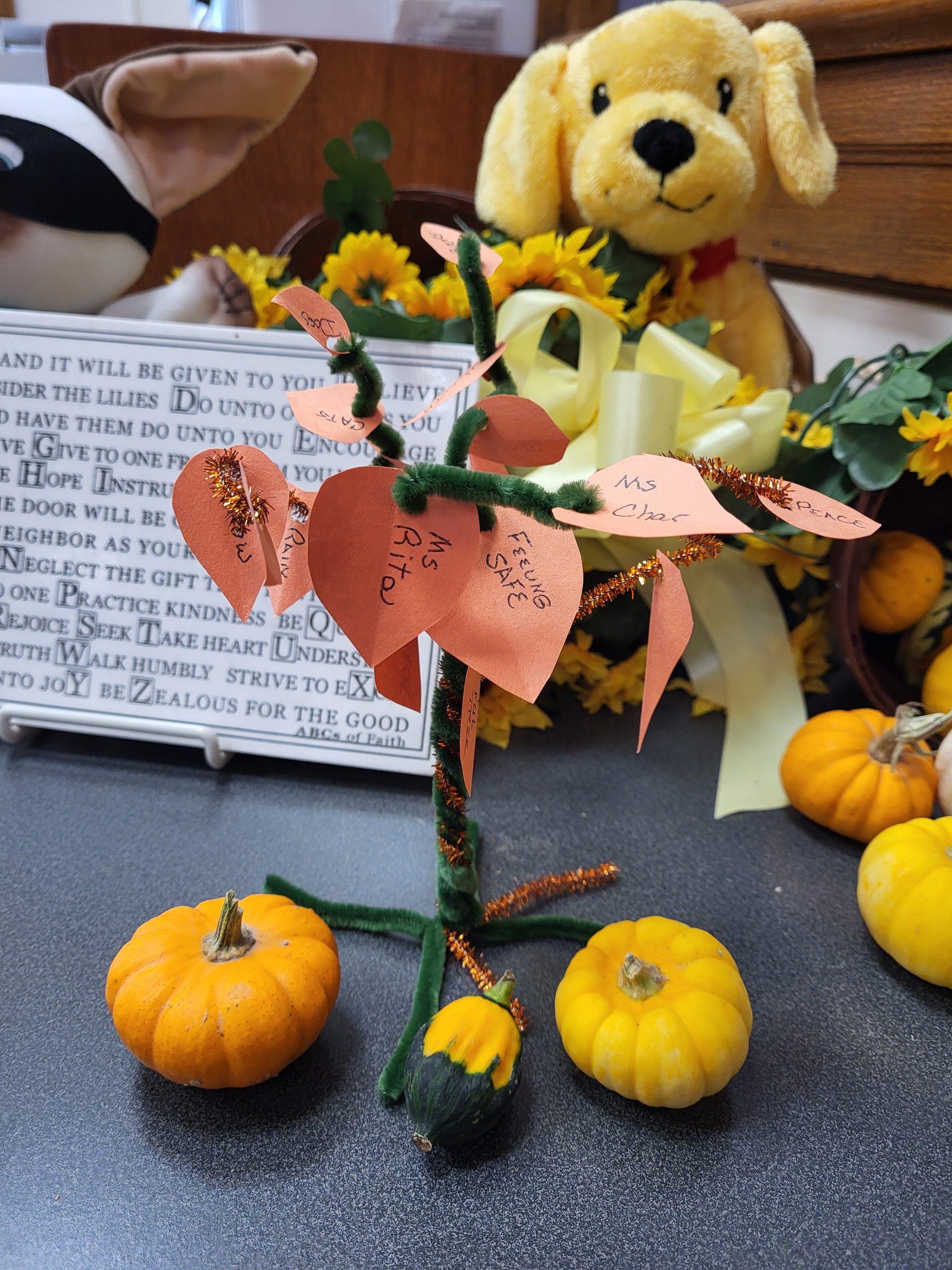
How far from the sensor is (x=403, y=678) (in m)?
0.42

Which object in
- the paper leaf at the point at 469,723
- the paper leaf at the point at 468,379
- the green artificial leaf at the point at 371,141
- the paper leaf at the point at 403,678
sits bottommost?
the paper leaf at the point at 469,723

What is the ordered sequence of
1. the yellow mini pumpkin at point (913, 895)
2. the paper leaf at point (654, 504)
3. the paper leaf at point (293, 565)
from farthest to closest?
the yellow mini pumpkin at point (913, 895) < the paper leaf at point (293, 565) < the paper leaf at point (654, 504)

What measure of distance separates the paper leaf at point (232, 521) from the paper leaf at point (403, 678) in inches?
2.9

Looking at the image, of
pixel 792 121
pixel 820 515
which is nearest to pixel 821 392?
pixel 792 121

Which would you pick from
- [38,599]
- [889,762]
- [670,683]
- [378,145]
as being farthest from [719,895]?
[378,145]

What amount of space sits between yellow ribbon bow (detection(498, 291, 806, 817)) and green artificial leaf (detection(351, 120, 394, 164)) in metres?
0.33

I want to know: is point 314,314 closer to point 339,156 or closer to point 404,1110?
point 404,1110

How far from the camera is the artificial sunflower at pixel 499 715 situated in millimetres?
792

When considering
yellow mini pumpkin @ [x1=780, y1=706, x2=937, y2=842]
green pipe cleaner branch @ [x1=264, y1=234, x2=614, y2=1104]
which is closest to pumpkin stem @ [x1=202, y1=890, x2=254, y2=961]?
green pipe cleaner branch @ [x1=264, y1=234, x2=614, y2=1104]

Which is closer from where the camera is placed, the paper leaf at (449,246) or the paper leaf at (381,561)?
the paper leaf at (381,561)

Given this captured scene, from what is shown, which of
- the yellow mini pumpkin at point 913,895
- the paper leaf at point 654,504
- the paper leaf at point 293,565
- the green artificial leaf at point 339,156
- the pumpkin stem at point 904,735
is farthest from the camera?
the green artificial leaf at point 339,156

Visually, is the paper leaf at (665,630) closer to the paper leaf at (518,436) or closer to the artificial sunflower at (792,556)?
the paper leaf at (518,436)

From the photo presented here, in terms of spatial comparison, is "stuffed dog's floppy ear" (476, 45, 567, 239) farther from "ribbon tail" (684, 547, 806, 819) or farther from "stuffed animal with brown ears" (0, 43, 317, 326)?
"ribbon tail" (684, 547, 806, 819)

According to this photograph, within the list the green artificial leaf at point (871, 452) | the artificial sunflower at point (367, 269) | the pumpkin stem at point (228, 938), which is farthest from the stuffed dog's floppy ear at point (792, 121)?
the pumpkin stem at point (228, 938)
